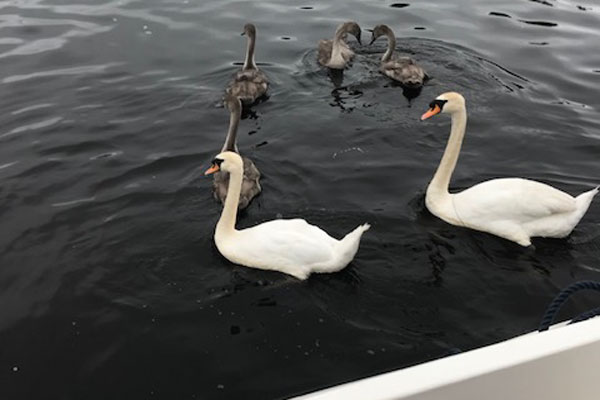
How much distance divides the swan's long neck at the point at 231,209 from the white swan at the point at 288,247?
0.01 m

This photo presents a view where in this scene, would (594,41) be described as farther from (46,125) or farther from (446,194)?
(46,125)

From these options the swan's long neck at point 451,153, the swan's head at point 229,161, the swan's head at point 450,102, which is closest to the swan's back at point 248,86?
the swan's head at point 229,161

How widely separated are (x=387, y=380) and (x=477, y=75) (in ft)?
34.6

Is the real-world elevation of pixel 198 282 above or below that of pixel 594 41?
below

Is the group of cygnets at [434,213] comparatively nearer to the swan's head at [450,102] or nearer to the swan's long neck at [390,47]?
the swan's head at [450,102]

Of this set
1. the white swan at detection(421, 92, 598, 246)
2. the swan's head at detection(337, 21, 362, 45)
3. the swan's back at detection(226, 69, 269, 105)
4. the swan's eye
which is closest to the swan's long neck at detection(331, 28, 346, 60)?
the swan's head at detection(337, 21, 362, 45)

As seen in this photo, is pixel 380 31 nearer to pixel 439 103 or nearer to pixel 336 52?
pixel 336 52

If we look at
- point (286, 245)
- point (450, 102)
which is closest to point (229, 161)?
point (286, 245)

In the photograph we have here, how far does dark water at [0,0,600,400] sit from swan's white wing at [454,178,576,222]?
370 mm

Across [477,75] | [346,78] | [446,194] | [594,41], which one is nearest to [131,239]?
[446,194]

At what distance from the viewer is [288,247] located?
6.11 m

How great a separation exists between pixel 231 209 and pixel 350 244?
1.50 m

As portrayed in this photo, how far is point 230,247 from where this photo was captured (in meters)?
6.43

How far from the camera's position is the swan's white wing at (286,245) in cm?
609
